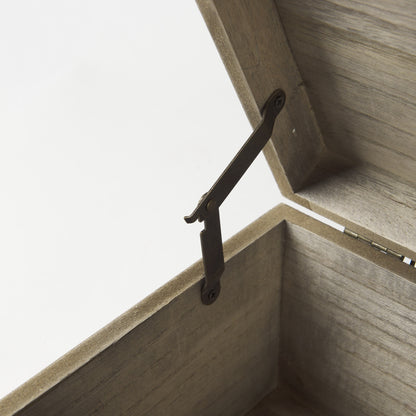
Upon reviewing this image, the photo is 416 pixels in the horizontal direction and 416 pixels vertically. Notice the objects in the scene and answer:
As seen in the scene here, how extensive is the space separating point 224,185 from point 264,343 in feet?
1.29

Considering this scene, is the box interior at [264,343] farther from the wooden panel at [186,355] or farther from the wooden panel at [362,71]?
the wooden panel at [362,71]

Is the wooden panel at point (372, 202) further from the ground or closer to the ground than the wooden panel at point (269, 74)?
closer to the ground

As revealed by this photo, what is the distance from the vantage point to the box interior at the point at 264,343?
764mm

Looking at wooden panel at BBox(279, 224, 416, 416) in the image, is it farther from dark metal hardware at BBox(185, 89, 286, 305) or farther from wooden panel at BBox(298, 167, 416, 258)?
dark metal hardware at BBox(185, 89, 286, 305)

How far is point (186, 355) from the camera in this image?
89 cm

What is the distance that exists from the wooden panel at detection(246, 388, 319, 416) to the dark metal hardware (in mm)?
396

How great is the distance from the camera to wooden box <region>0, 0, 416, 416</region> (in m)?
0.69

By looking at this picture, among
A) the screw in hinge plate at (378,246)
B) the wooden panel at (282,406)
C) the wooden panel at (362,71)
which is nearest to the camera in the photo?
the wooden panel at (362,71)

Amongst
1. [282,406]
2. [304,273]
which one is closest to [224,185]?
[304,273]

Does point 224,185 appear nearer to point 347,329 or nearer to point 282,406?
→ point 347,329

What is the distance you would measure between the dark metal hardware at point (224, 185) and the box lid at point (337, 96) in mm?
18

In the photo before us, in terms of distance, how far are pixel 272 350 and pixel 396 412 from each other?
0.76 feet

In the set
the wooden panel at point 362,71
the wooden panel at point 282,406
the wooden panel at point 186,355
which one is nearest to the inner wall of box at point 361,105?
the wooden panel at point 362,71

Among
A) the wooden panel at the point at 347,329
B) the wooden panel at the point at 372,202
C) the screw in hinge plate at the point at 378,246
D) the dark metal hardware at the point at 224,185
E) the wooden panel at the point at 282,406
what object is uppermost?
the dark metal hardware at the point at 224,185
